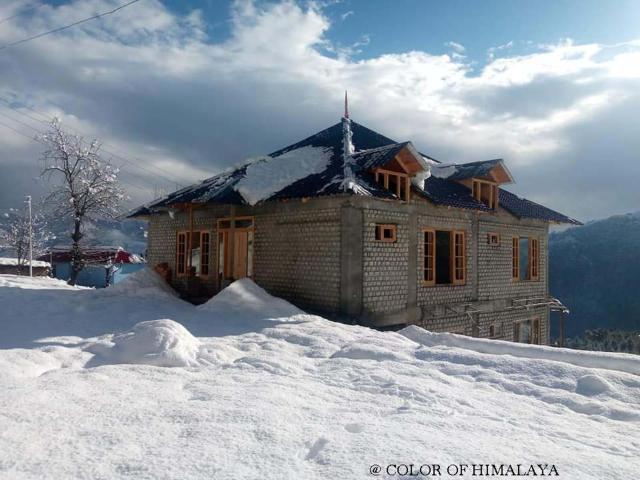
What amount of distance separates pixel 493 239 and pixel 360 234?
717 cm

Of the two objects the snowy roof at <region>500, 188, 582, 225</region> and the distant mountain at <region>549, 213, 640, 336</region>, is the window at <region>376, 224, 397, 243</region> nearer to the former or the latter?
the snowy roof at <region>500, 188, 582, 225</region>

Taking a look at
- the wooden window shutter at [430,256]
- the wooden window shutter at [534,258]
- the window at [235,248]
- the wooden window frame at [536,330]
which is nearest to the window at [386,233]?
the wooden window shutter at [430,256]

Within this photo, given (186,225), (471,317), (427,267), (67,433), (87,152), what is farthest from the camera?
(87,152)

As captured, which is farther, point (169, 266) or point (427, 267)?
point (169, 266)

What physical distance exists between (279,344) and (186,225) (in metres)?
9.37

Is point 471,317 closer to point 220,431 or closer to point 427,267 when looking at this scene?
point 427,267

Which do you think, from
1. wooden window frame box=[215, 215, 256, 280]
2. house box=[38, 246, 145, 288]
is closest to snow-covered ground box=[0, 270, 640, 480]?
wooden window frame box=[215, 215, 256, 280]

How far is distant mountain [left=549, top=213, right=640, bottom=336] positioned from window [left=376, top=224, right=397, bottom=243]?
55123 millimetres

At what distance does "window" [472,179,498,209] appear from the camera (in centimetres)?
1592

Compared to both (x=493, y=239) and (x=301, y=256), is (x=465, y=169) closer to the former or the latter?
(x=493, y=239)

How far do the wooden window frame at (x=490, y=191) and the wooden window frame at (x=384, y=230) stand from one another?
461 centimetres

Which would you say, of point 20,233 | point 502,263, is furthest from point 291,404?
point 20,233

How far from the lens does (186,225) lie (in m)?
16.2

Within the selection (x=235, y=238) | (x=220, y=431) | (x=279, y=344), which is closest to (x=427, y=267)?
(x=235, y=238)
